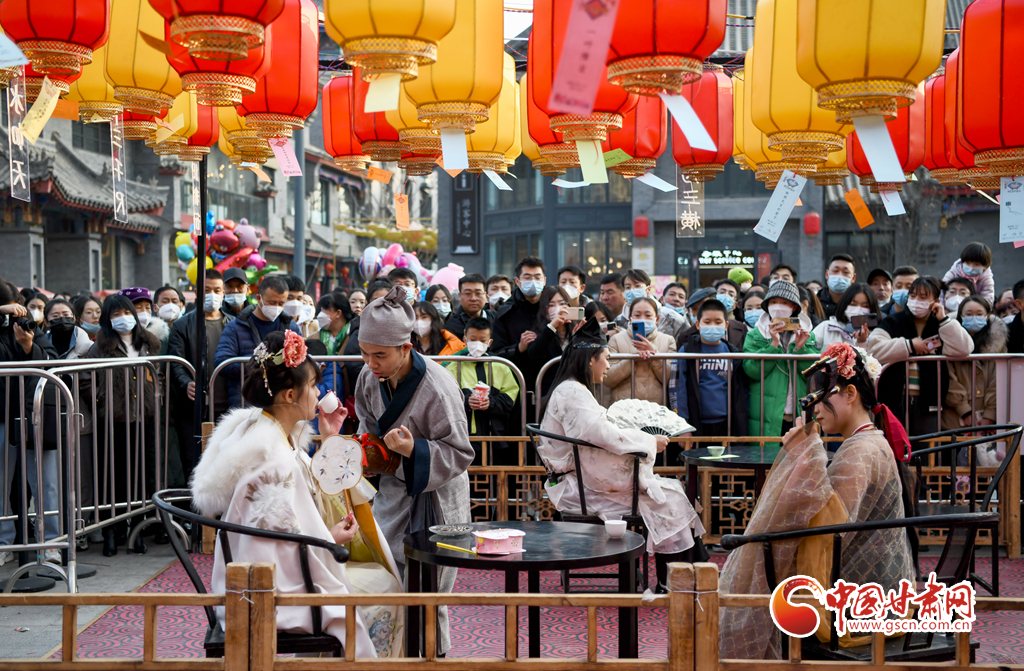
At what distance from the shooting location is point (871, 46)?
9.51ft

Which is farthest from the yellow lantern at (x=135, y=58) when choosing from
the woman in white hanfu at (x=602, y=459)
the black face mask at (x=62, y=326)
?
the black face mask at (x=62, y=326)

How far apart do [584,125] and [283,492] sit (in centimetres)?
183

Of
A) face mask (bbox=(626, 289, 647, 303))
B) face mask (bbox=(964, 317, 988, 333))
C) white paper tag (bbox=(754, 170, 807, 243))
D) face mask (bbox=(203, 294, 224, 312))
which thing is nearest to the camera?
white paper tag (bbox=(754, 170, 807, 243))

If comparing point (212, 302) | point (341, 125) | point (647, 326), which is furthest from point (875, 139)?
point (212, 302)

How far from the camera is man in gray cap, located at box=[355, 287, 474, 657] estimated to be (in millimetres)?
3783

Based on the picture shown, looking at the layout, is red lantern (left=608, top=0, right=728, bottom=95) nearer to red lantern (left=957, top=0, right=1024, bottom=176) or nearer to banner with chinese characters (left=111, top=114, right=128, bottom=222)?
red lantern (left=957, top=0, right=1024, bottom=176)

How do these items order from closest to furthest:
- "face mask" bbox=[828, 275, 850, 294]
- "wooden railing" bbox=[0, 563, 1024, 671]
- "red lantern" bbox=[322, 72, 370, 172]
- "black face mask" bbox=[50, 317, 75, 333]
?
"wooden railing" bbox=[0, 563, 1024, 671] → "red lantern" bbox=[322, 72, 370, 172] → "black face mask" bbox=[50, 317, 75, 333] → "face mask" bbox=[828, 275, 850, 294]

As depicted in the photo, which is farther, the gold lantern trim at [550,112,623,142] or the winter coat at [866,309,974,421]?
the winter coat at [866,309,974,421]

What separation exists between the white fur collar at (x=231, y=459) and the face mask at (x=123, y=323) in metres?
3.98

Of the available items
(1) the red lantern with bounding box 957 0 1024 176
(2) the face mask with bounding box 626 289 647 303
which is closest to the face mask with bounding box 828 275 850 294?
(2) the face mask with bounding box 626 289 647 303

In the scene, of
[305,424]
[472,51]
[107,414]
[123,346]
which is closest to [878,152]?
[472,51]

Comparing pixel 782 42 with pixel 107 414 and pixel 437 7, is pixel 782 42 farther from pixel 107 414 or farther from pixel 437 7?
pixel 107 414

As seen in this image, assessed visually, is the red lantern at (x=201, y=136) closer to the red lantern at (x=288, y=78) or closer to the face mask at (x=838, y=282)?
the red lantern at (x=288, y=78)

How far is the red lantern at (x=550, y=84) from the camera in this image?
3.57 metres
